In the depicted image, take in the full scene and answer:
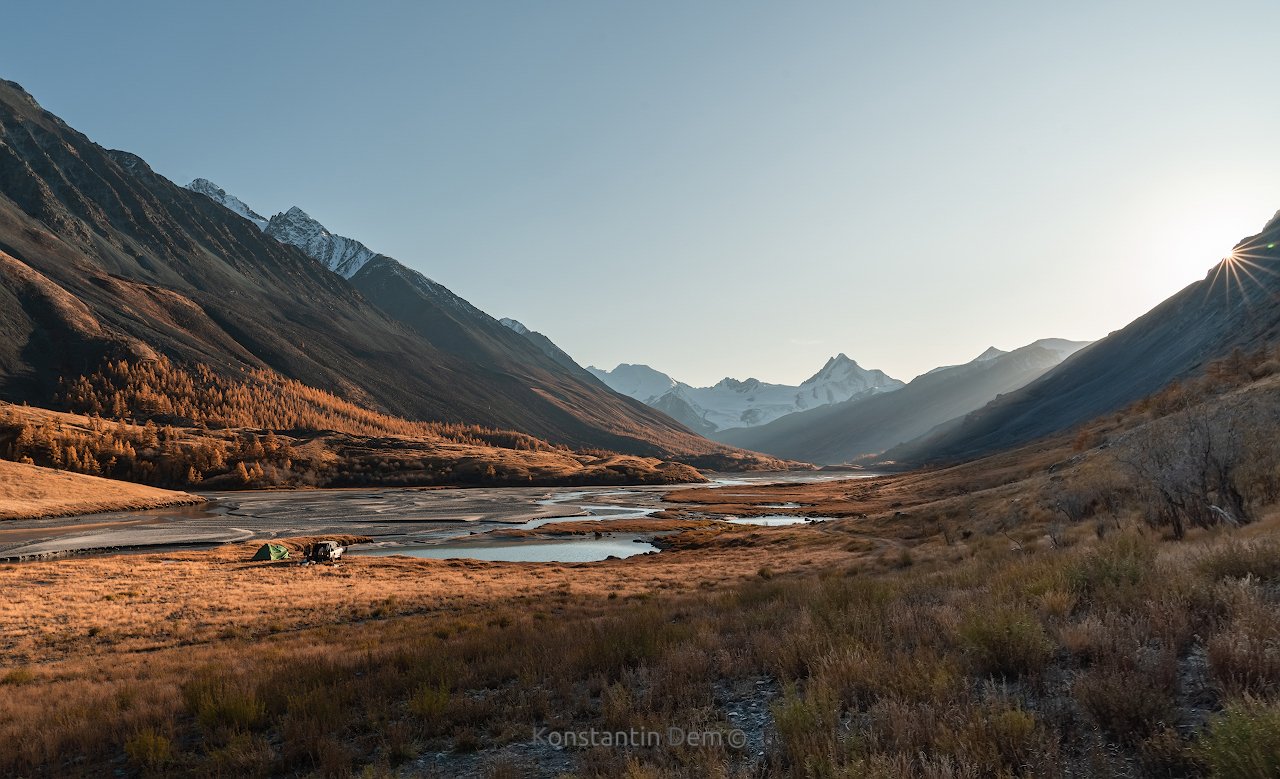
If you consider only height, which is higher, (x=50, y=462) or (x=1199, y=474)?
(x=50, y=462)

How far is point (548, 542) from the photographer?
63594 millimetres

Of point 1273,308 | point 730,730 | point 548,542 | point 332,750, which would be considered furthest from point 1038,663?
point 1273,308

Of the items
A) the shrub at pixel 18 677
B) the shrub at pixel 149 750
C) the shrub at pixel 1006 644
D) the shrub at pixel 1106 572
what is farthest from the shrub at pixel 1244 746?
the shrub at pixel 18 677

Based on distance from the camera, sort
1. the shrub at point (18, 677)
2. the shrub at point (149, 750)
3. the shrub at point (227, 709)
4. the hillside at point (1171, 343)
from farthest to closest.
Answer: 1. the hillside at point (1171, 343)
2. the shrub at point (18, 677)
3. the shrub at point (227, 709)
4. the shrub at point (149, 750)

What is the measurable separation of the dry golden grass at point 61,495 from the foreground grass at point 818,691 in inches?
3596

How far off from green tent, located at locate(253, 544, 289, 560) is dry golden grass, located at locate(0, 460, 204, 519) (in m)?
54.9

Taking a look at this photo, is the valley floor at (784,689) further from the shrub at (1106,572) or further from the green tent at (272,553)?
the green tent at (272,553)

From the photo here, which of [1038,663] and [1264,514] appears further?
[1264,514]

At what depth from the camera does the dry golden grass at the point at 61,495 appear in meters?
77.8

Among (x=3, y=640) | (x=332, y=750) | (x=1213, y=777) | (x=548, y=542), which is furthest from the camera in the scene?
(x=548, y=542)

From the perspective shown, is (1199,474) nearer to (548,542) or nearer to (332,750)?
(332,750)

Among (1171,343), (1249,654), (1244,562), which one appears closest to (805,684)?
(1249,654)

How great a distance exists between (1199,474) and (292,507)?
110 m

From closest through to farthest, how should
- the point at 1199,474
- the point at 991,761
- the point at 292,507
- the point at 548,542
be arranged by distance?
the point at 991,761 → the point at 1199,474 → the point at 548,542 → the point at 292,507
